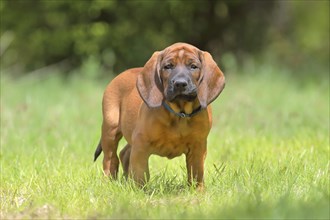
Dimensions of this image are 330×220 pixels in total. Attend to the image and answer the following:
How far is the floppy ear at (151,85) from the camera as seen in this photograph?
20.0ft

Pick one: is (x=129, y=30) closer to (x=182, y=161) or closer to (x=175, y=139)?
(x=182, y=161)

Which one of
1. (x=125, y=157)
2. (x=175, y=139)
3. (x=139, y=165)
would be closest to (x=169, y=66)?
(x=175, y=139)

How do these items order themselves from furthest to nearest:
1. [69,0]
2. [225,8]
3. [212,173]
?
[225,8] < [69,0] < [212,173]

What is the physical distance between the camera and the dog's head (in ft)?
19.5

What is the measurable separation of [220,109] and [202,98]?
5.17 meters

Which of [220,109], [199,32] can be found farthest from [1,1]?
[220,109]

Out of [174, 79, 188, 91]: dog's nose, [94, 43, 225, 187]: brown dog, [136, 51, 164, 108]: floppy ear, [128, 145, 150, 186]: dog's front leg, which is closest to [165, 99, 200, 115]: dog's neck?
[94, 43, 225, 187]: brown dog

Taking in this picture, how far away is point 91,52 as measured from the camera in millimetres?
18281

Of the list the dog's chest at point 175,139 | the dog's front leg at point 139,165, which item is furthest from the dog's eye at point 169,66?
the dog's front leg at point 139,165

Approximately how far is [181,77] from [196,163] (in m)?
0.80

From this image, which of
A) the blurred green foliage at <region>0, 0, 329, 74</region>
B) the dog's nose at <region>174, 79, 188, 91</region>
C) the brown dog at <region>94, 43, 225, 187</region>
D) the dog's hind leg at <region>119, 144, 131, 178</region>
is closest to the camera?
the dog's nose at <region>174, 79, 188, 91</region>

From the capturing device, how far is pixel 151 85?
6176 millimetres

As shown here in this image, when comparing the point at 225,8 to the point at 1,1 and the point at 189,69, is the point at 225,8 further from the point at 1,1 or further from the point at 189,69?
the point at 189,69

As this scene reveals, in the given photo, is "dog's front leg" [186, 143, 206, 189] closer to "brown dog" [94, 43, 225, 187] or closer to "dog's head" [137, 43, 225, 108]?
"brown dog" [94, 43, 225, 187]
